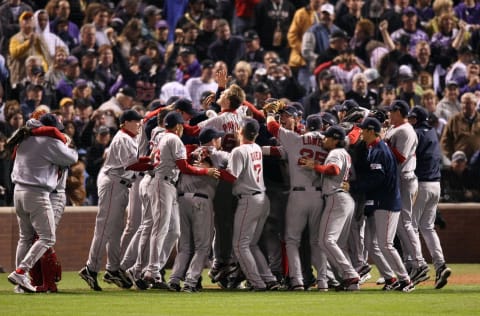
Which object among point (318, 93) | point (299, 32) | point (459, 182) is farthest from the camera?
point (299, 32)

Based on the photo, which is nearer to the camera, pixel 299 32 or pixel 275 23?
pixel 299 32

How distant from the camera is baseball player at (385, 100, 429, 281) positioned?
14.6 m

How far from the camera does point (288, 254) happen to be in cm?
Result: 1416

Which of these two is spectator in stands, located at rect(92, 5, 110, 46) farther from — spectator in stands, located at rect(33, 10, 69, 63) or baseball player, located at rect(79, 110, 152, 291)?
baseball player, located at rect(79, 110, 152, 291)

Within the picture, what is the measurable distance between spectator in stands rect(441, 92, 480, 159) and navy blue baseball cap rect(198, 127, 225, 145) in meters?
6.11

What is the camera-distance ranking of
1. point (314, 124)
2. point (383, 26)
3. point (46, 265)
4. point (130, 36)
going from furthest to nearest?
point (383, 26) < point (130, 36) < point (314, 124) < point (46, 265)

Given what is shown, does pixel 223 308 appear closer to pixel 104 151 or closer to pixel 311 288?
pixel 311 288

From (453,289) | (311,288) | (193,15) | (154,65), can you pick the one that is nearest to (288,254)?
(311,288)

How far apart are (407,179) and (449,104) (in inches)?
219

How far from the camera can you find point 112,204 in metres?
14.4

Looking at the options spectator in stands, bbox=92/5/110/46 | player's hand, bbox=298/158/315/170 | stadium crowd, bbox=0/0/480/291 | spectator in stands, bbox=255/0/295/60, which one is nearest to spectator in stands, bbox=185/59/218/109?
stadium crowd, bbox=0/0/480/291

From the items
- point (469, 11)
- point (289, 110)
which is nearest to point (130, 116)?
point (289, 110)

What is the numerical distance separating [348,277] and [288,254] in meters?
0.71

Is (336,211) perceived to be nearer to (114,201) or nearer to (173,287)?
(173,287)
